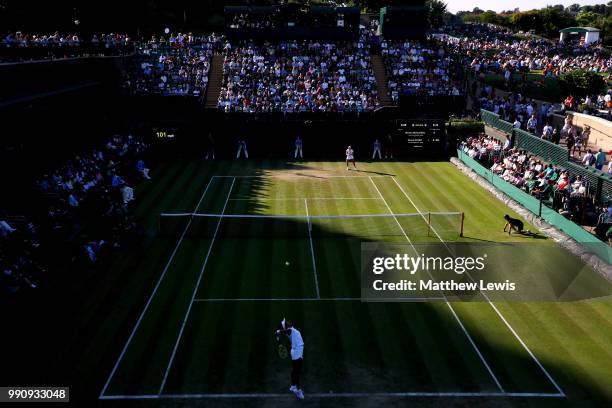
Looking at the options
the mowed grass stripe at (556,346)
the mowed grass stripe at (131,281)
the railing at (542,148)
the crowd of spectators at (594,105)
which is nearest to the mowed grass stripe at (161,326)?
the mowed grass stripe at (131,281)

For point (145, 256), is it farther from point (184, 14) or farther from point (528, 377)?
point (184, 14)

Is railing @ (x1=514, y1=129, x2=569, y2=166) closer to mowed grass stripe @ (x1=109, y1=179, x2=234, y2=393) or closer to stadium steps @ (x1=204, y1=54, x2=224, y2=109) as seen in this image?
mowed grass stripe @ (x1=109, y1=179, x2=234, y2=393)

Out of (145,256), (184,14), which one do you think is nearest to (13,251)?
(145,256)

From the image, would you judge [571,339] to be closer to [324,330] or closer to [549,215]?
[324,330]

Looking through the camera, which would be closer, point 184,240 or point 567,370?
point 567,370

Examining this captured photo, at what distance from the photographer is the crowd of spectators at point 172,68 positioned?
47250 millimetres

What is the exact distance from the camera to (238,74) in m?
49.8

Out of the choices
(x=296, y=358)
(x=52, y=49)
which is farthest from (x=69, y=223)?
(x=52, y=49)

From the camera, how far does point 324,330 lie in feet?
59.1

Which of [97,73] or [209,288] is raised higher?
[97,73]

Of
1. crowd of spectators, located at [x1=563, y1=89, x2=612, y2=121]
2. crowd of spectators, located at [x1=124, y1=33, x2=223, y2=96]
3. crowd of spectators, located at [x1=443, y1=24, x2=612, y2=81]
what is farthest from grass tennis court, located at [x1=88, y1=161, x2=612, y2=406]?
crowd of spectators, located at [x1=443, y1=24, x2=612, y2=81]

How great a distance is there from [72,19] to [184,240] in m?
49.0

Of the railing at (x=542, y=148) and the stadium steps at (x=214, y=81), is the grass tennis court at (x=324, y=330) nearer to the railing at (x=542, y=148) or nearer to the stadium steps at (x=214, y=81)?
the railing at (x=542, y=148)

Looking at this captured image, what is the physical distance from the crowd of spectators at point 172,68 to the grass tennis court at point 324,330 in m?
20.9
